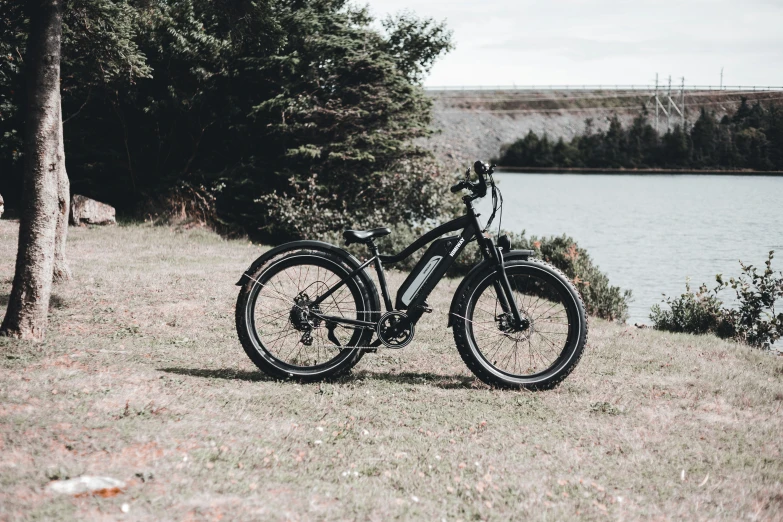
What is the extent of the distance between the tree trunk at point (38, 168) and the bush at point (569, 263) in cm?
790

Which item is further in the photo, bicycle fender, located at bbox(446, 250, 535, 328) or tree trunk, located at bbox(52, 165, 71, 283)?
tree trunk, located at bbox(52, 165, 71, 283)

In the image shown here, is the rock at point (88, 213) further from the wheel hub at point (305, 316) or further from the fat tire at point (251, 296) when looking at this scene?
the wheel hub at point (305, 316)

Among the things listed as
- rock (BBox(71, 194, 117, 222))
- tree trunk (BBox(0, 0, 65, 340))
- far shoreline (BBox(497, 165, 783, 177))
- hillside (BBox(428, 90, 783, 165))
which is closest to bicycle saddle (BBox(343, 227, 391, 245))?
tree trunk (BBox(0, 0, 65, 340))

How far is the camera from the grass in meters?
3.22

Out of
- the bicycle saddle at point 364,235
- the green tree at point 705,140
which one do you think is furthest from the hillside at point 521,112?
the bicycle saddle at point 364,235

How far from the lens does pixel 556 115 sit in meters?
71.7

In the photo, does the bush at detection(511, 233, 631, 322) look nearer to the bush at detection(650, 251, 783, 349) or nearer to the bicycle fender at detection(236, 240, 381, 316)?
the bush at detection(650, 251, 783, 349)

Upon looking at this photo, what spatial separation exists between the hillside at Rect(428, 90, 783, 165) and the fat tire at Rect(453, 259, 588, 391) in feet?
143

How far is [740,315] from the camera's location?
374 inches

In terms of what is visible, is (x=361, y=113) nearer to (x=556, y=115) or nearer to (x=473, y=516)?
(x=473, y=516)

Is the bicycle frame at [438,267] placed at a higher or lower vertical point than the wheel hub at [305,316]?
higher

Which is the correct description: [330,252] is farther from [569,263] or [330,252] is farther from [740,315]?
[569,263]

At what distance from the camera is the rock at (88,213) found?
14.6 meters

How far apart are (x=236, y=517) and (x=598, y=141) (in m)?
46.8
